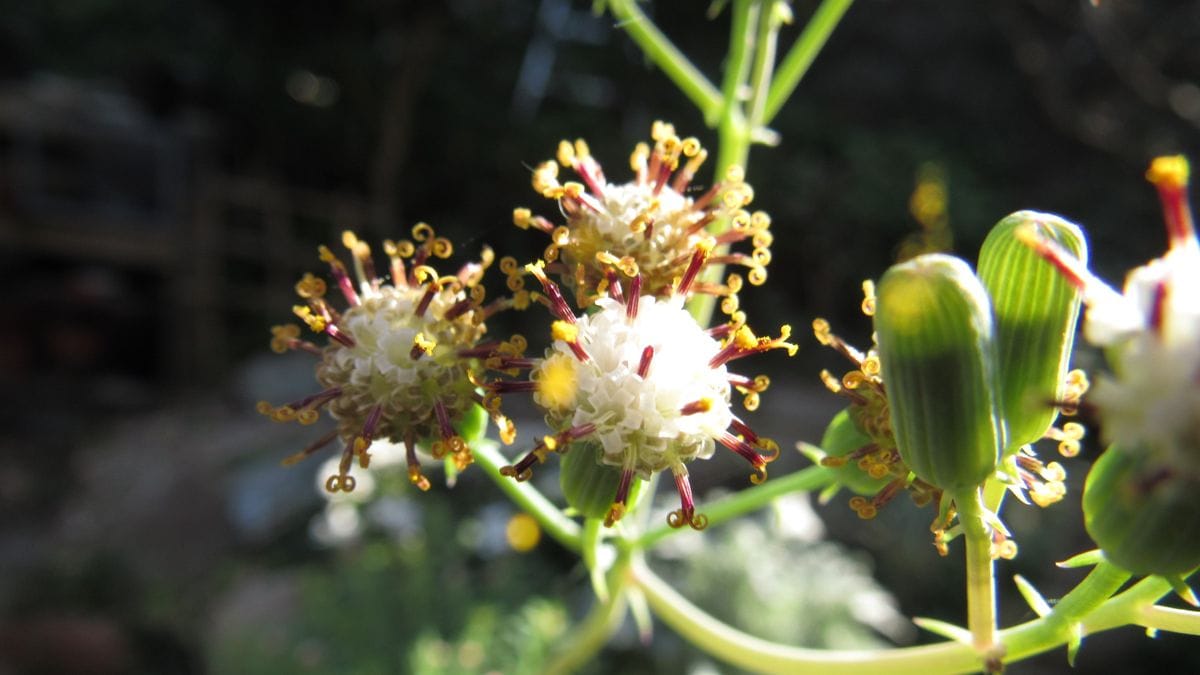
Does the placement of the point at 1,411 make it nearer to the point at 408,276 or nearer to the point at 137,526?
the point at 137,526

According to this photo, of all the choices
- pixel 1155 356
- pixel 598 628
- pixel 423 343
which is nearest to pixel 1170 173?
pixel 1155 356

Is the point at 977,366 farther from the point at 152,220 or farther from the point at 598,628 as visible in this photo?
the point at 152,220

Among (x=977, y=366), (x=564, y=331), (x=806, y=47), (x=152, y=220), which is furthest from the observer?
(x=152, y=220)

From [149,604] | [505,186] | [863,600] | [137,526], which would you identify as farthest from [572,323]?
[505,186]

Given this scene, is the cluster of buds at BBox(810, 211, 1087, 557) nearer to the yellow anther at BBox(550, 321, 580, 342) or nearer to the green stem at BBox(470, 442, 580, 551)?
the yellow anther at BBox(550, 321, 580, 342)

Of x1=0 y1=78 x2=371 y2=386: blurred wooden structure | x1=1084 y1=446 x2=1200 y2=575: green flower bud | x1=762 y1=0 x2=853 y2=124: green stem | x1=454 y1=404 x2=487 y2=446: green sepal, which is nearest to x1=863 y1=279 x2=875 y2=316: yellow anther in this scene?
x1=1084 y1=446 x2=1200 y2=575: green flower bud

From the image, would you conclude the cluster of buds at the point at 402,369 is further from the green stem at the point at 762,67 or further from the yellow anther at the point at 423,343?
the green stem at the point at 762,67
